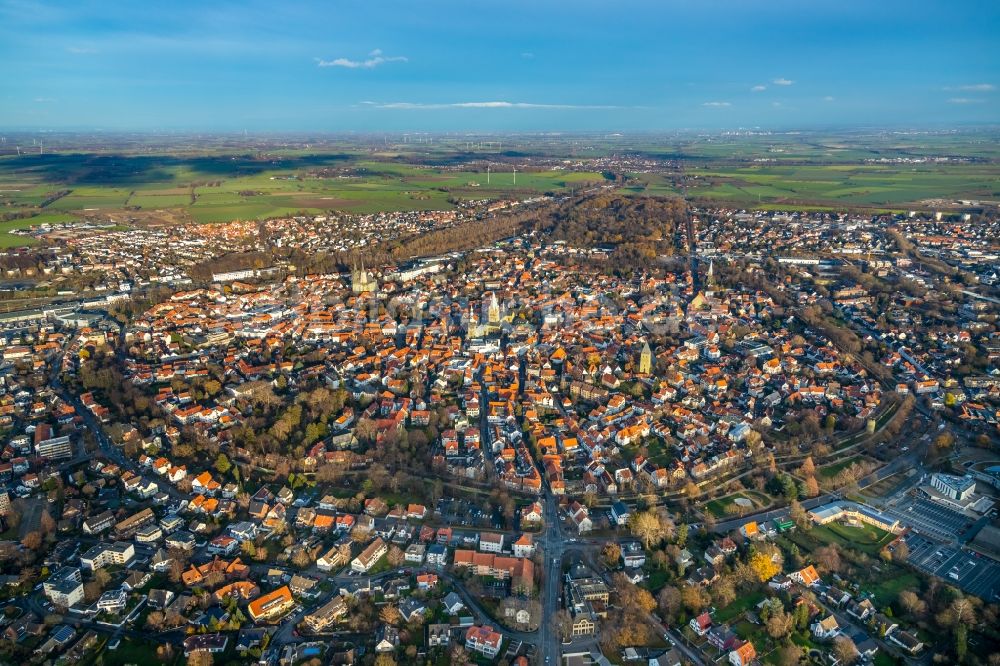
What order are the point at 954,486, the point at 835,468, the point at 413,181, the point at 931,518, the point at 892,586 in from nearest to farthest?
the point at 892,586 → the point at 931,518 → the point at 954,486 → the point at 835,468 → the point at 413,181

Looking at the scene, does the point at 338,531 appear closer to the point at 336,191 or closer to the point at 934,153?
the point at 336,191

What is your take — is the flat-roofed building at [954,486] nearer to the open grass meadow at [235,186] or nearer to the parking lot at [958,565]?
the parking lot at [958,565]

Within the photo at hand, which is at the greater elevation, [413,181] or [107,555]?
[413,181]

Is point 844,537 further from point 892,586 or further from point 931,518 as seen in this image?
point 931,518

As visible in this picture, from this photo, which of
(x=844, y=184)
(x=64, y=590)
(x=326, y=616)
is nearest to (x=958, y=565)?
(x=326, y=616)

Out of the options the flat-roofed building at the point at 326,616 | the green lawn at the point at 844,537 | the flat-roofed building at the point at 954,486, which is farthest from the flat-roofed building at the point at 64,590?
the flat-roofed building at the point at 954,486

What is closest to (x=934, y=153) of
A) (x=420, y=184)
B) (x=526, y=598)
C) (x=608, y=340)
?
(x=420, y=184)
